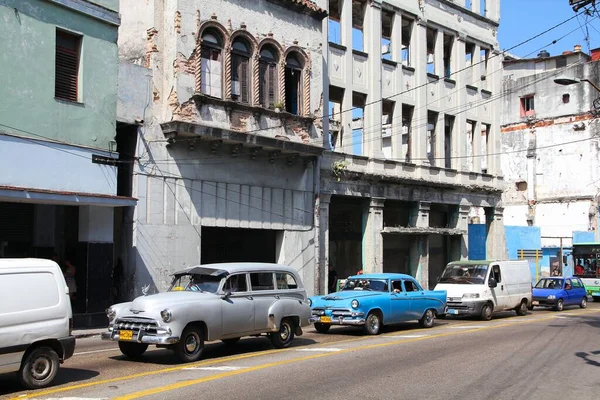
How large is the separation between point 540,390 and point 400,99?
2274 centimetres

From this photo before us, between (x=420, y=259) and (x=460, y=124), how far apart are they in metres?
7.68

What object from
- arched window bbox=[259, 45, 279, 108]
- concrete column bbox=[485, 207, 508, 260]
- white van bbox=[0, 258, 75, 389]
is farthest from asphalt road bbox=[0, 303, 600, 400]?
concrete column bbox=[485, 207, 508, 260]

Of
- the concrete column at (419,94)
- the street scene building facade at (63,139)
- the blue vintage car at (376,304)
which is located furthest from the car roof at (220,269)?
the concrete column at (419,94)

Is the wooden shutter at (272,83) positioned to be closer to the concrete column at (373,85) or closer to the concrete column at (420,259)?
the concrete column at (373,85)

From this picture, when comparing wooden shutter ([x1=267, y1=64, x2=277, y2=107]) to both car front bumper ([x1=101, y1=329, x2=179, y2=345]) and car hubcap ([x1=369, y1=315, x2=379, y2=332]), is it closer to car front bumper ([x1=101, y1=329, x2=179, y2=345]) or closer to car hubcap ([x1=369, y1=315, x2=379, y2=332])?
car hubcap ([x1=369, y1=315, x2=379, y2=332])

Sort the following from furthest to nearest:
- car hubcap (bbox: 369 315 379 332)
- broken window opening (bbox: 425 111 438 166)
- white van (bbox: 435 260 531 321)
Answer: broken window opening (bbox: 425 111 438 166)
white van (bbox: 435 260 531 321)
car hubcap (bbox: 369 315 379 332)

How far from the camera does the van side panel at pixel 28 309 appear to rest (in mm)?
9375

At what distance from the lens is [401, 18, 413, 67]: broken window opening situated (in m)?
32.8

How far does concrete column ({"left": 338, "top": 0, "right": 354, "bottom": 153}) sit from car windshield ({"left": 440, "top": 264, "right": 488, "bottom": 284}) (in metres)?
7.64

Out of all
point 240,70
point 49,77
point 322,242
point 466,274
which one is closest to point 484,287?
point 466,274

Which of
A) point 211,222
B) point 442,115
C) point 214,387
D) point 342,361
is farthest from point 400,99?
point 214,387

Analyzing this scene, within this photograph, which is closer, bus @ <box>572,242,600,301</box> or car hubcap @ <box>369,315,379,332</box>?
car hubcap @ <box>369,315,379,332</box>

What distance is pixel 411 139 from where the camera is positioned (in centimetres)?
3253

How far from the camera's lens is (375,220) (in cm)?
3002
